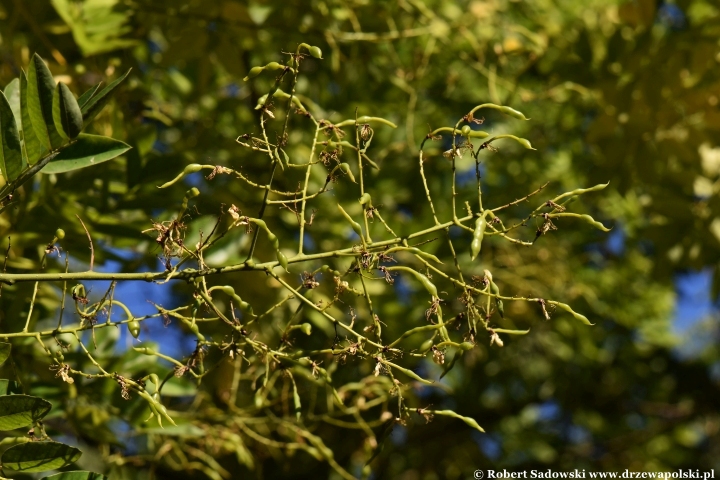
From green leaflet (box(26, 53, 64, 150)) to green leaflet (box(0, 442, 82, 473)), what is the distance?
0.25 meters

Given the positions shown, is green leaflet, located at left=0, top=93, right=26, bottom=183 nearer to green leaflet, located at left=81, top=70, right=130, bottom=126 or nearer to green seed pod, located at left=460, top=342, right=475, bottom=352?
green leaflet, located at left=81, top=70, right=130, bottom=126

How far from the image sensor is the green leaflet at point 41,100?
0.65 m

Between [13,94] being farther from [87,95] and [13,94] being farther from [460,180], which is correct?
[460,180]

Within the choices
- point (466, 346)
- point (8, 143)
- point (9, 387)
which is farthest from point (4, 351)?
point (466, 346)

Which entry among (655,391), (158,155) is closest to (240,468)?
(158,155)

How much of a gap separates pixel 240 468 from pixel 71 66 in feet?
2.46

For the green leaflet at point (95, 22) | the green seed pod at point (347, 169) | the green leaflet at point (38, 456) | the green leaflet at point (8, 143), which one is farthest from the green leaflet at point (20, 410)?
the green leaflet at point (95, 22)

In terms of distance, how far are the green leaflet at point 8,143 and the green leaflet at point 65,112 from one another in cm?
4

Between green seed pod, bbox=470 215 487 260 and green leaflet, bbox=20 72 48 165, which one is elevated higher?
green leaflet, bbox=20 72 48 165

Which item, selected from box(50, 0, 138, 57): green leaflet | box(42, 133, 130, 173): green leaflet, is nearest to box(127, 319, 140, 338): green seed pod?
box(42, 133, 130, 173): green leaflet

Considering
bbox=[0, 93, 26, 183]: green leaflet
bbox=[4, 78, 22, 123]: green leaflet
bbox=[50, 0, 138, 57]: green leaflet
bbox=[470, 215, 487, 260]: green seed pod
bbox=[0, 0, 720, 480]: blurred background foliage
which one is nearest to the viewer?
bbox=[470, 215, 487, 260]: green seed pod

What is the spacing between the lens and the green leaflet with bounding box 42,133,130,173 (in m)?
0.69

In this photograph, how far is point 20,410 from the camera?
0.61m

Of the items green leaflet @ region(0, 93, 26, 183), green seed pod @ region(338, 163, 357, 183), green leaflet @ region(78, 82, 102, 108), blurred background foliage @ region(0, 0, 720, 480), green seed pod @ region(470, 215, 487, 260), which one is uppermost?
green leaflet @ region(78, 82, 102, 108)
